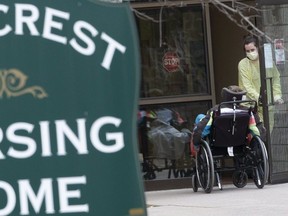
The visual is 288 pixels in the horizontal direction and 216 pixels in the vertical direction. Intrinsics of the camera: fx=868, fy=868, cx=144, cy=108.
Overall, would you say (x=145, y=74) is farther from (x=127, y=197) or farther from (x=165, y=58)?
(x=127, y=197)

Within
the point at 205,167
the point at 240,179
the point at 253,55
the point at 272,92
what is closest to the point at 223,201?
the point at 205,167

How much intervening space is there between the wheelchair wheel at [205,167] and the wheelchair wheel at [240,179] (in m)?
0.56

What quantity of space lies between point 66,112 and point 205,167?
664 cm

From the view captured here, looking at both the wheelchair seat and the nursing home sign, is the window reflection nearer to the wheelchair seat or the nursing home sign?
the wheelchair seat

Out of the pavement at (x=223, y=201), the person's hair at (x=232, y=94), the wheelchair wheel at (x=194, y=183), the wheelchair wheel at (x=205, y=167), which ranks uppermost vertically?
the person's hair at (x=232, y=94)

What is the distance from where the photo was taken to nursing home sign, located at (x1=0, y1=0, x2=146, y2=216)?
4250 mm

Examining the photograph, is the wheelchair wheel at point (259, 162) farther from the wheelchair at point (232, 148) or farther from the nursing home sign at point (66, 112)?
the nursing home sign at point (66, 112)

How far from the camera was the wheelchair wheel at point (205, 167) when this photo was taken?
1054 centimetres

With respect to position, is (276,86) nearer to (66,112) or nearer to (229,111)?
(229,111)

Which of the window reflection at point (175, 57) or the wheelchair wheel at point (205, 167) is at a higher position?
the window reflection at point (175, 57)

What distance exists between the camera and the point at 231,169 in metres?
11.1

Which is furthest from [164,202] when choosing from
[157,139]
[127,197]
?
[127,197]

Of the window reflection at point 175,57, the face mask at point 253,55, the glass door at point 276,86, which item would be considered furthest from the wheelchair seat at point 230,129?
the window reflection at point 175,57

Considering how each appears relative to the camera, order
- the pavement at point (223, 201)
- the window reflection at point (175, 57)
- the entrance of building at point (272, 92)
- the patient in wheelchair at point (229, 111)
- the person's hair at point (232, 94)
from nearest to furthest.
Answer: the pavement at point (223, 201)
the patient in wheelchair at point (229, 111)
the person's hair at point (232, 94)
the entrance of building at point (272, 92)
the window reflection at point (175, 57)
